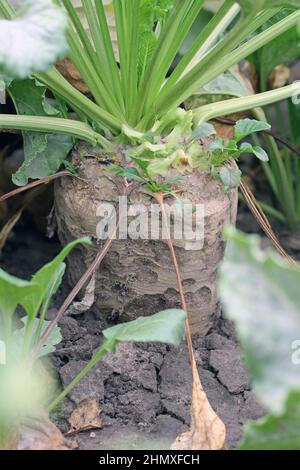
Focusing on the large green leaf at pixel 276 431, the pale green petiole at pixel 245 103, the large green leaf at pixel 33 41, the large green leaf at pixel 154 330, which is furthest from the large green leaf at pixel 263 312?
the pale green petiole at pixel 245 103

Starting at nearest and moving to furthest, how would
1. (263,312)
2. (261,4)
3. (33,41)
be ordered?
(263,312), (33,41), (261,4)

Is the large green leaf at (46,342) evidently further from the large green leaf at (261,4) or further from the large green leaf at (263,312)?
the large green leaf at (261,4)

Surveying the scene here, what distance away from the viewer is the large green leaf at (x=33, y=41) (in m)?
0.81

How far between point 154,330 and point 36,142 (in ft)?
1.48

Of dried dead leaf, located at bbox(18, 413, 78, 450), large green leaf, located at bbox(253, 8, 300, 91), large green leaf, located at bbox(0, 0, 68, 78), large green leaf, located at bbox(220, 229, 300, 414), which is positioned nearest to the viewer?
large green leaf, located at bbox(220, 229, 300, 414)

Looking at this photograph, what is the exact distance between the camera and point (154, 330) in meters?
0.91

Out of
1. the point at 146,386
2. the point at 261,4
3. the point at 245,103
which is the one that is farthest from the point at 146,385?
the point at 261,4

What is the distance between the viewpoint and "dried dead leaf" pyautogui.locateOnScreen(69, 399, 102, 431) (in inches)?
41.1

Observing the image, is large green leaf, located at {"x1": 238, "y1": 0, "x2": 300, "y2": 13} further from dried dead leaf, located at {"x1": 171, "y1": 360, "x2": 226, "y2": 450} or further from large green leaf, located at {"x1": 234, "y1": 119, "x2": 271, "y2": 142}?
dried dead leaf, located at {"x1": 171, "y1": 360, "x2": 226, "y2": 450}

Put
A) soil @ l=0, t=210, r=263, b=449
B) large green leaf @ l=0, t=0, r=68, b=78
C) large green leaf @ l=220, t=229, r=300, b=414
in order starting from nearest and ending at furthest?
1. large green leaf @ l=220, t=229, r=300, b=414
2. large green leaf @ l=0, t=0, r=68, b=78
3. soil @ l=0, t=210, r=263, b=449

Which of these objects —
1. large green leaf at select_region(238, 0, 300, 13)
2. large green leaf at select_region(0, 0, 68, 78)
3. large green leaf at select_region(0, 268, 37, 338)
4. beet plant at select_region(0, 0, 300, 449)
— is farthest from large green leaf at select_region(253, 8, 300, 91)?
large green leaf at select_region(0, 268, 37, 338)

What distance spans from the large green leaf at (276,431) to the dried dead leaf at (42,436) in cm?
28

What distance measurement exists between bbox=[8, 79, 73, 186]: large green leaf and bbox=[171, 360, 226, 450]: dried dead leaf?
1.48 ft

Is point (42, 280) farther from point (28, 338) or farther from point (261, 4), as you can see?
point (261, 4)
